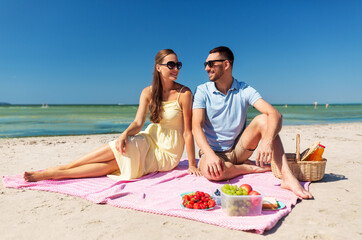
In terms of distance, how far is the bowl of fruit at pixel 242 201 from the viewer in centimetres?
296

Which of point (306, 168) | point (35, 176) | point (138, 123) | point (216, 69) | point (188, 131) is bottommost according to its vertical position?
point (35, 176)

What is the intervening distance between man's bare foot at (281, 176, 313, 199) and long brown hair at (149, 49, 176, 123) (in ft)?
6.98

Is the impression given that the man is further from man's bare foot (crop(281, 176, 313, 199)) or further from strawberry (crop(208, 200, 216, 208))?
strawberry (crop(208, 200, 216, 208))

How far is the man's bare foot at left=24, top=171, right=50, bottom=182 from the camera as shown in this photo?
4.28 metres

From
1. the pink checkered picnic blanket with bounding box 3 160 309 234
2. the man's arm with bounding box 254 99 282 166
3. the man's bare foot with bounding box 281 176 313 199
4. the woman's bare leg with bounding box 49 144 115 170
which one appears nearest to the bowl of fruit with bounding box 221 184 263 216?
the pink checkered picnic blanket with bounding box 3 160 309 234

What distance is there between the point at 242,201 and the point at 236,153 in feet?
5.00

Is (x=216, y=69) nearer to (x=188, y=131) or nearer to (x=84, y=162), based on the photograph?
(x=188, y=131)

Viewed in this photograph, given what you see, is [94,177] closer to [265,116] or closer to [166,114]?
[166,114]

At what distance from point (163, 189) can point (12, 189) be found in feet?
6.95

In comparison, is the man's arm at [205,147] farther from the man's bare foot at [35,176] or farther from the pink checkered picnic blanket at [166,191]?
the man's bare foot at [35,176]

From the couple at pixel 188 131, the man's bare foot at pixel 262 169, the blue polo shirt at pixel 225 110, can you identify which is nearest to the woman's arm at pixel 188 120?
the couple at pixel 188 131

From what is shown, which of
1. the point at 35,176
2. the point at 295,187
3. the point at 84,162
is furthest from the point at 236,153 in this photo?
the point at 35,176

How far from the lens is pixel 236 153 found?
176 inches

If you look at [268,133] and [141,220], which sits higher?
[268,133]
